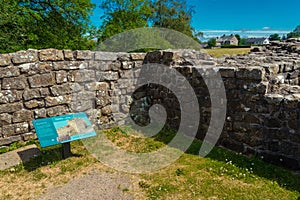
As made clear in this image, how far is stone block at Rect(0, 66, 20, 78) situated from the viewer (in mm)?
5359

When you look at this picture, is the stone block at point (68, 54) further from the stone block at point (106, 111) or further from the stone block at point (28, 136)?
the stone block at point (28, 136)

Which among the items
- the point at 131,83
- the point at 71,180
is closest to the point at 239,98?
the point at 131,83

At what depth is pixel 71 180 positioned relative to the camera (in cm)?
439

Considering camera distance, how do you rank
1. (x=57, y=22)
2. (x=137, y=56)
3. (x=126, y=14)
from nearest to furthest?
(x=137, y=56) < (x=57, y=22) < (x=126, y=14)

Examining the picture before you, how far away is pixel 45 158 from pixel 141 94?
344 centimetres

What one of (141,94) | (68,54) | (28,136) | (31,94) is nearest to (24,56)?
(31,94)

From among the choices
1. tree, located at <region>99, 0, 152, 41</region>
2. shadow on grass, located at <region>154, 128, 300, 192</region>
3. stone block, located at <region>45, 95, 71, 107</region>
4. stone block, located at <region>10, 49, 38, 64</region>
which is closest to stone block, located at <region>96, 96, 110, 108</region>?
stone block, located at <region>45, 95, 71, 107</region>

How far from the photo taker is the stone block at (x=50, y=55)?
579cm

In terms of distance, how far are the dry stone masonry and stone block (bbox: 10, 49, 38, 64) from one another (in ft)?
0.06

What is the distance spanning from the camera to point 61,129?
5020 millimetres

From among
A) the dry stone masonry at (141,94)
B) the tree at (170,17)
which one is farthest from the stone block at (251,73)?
the tree at (170,17)

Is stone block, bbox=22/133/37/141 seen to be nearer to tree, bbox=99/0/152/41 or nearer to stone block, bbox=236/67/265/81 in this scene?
stone block, bbox=236/67/265/81

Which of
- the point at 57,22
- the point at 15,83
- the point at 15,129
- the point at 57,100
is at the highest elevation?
the point at 57,22

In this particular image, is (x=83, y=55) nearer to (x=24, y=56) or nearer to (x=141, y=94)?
(x=24, y=56)
